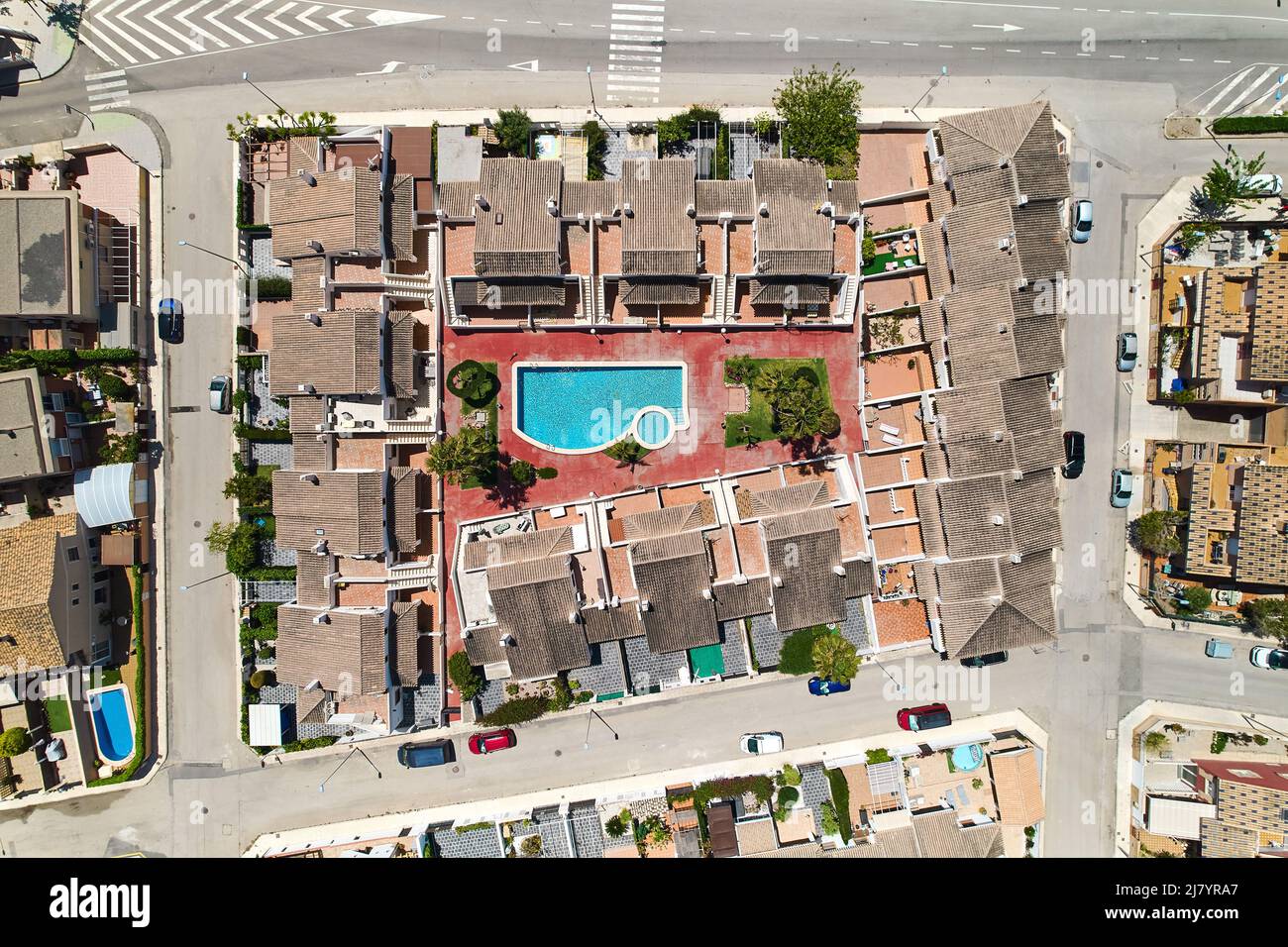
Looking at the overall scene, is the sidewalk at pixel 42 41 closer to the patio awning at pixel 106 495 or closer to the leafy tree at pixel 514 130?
the patio awning at pixel 106 495

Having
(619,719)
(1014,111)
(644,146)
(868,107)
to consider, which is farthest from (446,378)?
(1014,111)

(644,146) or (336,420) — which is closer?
(336,420)

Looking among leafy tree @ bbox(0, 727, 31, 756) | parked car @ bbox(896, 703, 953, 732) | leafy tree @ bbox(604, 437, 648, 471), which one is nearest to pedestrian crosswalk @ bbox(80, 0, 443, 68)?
leafy tree @ bbox(604, 437, 648, 471)

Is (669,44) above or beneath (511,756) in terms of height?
above

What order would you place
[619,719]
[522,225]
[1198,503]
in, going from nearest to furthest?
[522,225] → [1198,503] → [619,719]

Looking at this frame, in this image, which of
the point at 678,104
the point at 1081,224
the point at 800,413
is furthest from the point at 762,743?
the point at 678,104

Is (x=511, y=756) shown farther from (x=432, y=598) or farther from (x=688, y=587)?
(x=688, y=587)

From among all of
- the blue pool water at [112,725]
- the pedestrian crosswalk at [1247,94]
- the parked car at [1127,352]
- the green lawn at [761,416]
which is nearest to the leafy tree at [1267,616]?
the parked car at [1127,352]
